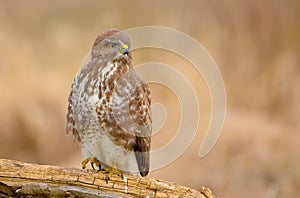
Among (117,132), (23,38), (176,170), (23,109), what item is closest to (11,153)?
(23,109)

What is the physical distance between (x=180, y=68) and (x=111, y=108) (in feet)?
11.9

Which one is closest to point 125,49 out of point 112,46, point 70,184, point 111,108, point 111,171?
point 112,46

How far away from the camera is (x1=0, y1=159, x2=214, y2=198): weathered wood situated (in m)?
5.45

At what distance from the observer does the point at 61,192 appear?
5461mm

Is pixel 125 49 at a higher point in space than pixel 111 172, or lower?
higher

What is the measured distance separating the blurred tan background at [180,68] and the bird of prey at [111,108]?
10.8 feet

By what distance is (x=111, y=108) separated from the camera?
5699 millimetres

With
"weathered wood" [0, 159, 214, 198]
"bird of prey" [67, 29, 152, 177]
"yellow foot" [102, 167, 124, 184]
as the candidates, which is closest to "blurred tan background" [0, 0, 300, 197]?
"bird of prey" [67, 29, 152, 177]

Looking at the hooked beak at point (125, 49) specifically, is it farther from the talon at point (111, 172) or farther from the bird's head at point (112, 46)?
the talon at point (111, 172)

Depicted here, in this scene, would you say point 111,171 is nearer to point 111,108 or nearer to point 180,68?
point 111,108

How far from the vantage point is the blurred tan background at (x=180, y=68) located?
30.5 ft

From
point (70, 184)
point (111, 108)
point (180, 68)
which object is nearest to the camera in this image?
point (70, 184)

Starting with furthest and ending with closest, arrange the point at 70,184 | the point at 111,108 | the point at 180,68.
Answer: the point at 180,68 → the point at 111,108 → the point at 70,184

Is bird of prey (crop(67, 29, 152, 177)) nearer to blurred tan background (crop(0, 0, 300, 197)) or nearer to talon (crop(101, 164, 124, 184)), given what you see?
talon (crop(101, 164, 124, 184))
